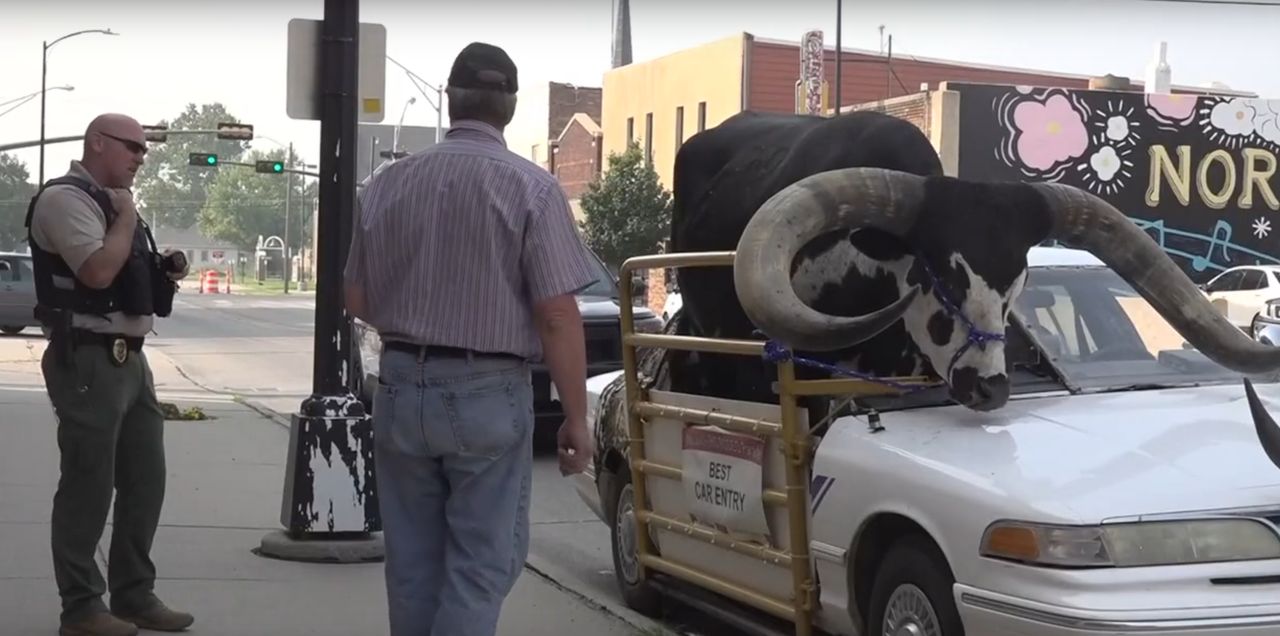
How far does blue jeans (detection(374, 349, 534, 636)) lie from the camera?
14.8 ft

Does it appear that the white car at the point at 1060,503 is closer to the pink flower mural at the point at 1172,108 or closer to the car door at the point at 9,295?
the car door at the point at 9,295

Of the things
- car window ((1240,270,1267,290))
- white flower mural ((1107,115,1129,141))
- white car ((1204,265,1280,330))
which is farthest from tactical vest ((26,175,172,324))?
white flower mural ((1107,115,1129,141))

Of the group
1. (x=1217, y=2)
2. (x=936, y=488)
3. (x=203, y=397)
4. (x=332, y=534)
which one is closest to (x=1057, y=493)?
(x=936, y=488)

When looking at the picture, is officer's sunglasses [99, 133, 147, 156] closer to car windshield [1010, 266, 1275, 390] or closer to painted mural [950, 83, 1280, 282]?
car windshield [1010, 266, 1275, 390]

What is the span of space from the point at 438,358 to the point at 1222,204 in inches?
1643

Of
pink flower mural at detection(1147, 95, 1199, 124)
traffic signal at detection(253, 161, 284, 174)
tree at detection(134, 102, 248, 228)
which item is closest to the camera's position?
pink flower mural at detection(1147, 95, 1199, 124)

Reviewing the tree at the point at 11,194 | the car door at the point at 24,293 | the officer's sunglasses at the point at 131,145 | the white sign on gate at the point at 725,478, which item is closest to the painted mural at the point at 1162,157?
the car door at the point at 24,293

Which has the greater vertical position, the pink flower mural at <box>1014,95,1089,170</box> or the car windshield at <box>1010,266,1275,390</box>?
the pink flower mural at <box>1014,95,1089,170</box>

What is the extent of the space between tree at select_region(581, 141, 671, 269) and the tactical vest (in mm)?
39903

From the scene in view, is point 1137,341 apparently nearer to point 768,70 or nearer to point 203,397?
point 203,397

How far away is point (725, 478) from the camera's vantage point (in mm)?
6305

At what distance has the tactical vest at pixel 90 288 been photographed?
611 cm

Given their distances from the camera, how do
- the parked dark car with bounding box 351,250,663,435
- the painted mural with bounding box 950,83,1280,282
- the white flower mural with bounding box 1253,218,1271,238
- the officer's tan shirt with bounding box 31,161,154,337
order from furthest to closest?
1. the white flower mural with bounding box 1253,218,1271,238
2. the painted mural with bounding box 950,83,1280,282
3. the parked dark car with bounding box 351,250,663,435
4. the officer's tan shirt with bounding box 31,161,154,337

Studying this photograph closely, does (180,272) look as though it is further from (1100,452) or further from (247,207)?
(247,207)
